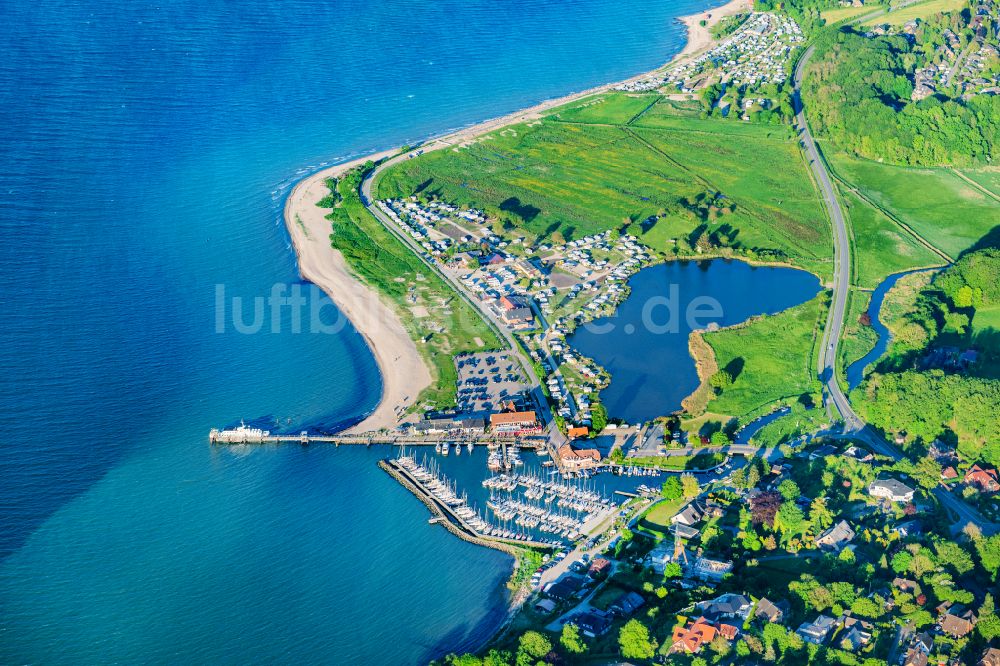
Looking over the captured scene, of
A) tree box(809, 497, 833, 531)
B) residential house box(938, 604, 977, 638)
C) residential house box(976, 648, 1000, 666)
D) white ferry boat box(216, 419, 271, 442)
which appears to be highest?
white ferry boat box(216, 419, 271, 442)

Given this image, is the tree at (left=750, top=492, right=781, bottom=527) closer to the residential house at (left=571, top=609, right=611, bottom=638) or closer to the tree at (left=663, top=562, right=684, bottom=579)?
the tree at (left=663, top=562, right=684, bottom=579)

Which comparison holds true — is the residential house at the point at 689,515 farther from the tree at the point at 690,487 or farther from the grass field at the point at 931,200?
the grass field at the point at 931,200

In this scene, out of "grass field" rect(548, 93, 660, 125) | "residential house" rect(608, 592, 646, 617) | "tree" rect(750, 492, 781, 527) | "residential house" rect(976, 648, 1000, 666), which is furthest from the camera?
"grass field" rect(548, 93, 660, 125)

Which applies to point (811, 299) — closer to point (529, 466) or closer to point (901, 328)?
point (901, 328)

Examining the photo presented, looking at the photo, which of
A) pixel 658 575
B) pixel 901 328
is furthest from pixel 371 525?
pixel 901 328

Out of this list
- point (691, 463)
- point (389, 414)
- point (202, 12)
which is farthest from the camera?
point (202, 12)

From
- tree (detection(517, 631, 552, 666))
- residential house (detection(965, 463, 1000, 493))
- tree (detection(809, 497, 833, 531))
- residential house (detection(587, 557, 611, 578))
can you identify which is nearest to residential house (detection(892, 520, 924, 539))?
tree (detection(809, 497, 833, 531))
